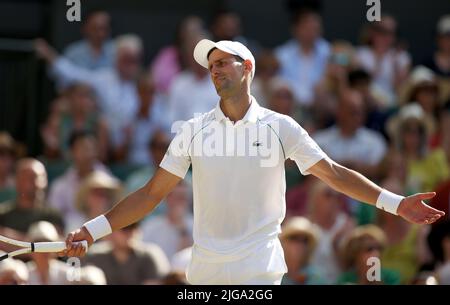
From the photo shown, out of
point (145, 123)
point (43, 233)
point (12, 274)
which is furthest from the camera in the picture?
point (145, 123)

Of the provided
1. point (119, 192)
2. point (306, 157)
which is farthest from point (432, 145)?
point (306, 157)

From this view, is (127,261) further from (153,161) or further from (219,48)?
(219,48)

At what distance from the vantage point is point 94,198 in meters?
10.7

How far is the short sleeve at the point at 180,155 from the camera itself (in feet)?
22.5

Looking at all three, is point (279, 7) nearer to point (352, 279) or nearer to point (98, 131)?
point (98, 131)

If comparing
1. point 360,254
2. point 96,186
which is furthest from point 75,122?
point 360,254

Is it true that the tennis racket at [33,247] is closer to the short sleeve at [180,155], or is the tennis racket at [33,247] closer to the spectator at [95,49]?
the short sleeve at [180,155]

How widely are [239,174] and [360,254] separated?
9.63 feet

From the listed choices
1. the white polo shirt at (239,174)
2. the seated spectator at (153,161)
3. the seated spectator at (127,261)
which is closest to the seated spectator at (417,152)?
the seated spectator at (153,161)

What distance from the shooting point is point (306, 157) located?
22.4ft

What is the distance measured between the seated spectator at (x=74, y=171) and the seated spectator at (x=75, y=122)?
0.31 meters

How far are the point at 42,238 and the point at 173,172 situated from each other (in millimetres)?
2475

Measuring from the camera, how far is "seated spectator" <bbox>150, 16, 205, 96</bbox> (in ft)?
41.3
